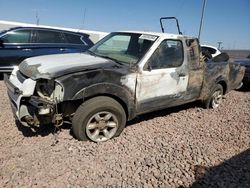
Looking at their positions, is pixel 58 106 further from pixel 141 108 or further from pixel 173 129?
pixel 173 129

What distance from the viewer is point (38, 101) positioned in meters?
3.41

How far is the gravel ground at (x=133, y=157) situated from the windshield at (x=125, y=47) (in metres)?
1.29

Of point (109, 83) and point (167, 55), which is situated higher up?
point (167, 55)

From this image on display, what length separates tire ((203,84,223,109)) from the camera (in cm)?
591

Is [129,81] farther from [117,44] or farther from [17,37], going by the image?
[17,37]

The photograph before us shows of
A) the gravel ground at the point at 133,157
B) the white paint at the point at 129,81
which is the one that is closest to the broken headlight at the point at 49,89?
the gravel ground at the point at 133,157

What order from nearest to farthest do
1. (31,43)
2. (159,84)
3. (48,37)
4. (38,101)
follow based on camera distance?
(38,101) < (159,84) < (31,43) < (48,37)

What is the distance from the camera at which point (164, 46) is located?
4.56 meters

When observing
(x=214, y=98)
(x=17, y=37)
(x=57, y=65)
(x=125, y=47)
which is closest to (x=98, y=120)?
(x=57, y=65)

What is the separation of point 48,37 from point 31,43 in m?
0.58

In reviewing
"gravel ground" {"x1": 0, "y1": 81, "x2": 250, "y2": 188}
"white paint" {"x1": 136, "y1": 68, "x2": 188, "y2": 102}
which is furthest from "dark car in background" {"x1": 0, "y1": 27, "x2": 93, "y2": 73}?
"white paint" {"x1": 136, "y1": 68, "x2": 188, "y2": 102}

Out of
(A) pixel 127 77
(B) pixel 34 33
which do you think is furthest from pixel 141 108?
(B) pixel 34 33

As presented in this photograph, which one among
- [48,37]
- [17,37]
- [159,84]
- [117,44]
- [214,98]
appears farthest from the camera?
[48,37]

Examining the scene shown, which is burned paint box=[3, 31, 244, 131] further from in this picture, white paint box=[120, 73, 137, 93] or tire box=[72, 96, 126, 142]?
tire box=[72, 96, 126, 142]
